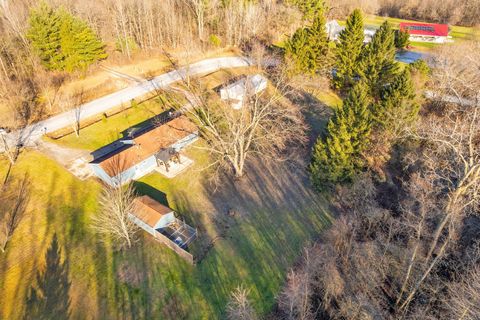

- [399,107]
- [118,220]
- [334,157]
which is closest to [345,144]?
[334,157]

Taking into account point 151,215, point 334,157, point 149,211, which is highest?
point 334,157

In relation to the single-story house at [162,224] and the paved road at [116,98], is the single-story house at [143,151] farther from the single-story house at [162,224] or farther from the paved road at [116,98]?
the paved road at [116,98]

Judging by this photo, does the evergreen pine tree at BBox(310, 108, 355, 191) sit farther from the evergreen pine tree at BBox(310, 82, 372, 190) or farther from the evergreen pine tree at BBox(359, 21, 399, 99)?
the evergreen pine tree at BBox(359, 21, 399, 99)

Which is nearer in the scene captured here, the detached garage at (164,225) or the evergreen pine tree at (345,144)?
the detached garage at (164,225)

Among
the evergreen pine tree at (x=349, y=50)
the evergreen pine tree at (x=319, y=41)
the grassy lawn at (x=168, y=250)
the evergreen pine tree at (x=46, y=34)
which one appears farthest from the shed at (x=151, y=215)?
the evergreen pine tree at (x=319, y=41)

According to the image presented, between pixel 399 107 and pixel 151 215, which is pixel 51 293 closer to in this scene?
pixel 151 215

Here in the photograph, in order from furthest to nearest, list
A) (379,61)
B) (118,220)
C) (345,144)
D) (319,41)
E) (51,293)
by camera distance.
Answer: (319,41) → (379,61) → (345,144) → (118,220) → (51,293)
